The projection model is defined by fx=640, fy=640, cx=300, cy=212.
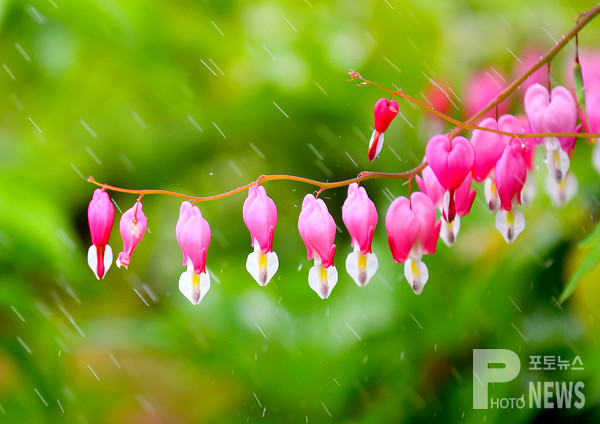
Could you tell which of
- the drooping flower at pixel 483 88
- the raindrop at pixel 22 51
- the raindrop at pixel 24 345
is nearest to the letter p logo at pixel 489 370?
the drooping flower at pixel 483 88

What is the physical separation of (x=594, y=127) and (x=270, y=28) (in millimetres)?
1267

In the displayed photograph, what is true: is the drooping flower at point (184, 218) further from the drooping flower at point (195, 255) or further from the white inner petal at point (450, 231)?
the white inner petal at point (450, 231)

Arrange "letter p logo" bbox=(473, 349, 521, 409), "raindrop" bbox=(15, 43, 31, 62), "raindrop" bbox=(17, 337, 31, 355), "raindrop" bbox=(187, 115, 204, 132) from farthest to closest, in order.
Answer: "raindrop" bbox=(187, 115, 204, 132) < "raindrop" bbox=(15, 43, 31, 62) < "raindrop" bbox=(17, 337, 31, 355) < "letter p logo" bbox=(473, 349, 521, 409)

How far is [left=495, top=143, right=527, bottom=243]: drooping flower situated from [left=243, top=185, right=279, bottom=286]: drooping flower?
0.20 m

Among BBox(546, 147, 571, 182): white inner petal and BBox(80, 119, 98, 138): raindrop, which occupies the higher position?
BBox(546, 147, 571, 182): white inner petal

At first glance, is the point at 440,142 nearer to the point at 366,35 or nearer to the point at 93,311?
the point at 366,35

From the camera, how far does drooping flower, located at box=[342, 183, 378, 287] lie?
0.53 meters

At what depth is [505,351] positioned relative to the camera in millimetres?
1028

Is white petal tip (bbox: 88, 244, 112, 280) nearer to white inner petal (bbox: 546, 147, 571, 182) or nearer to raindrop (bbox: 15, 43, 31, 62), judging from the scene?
white inner petal (bbox: 546, 147, 571, 182)

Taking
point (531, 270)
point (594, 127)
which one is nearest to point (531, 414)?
point (531, 270)

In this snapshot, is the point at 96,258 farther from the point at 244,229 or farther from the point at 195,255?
the point at 244,229

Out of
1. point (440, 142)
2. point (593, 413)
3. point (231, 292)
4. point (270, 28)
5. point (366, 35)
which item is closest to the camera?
point (440, 142)

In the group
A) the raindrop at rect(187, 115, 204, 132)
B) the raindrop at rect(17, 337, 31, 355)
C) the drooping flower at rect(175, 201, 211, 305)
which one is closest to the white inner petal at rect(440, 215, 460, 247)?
the drooping flower at rect(175, 201, 211, 305)

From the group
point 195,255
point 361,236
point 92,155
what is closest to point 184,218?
point 195,255
